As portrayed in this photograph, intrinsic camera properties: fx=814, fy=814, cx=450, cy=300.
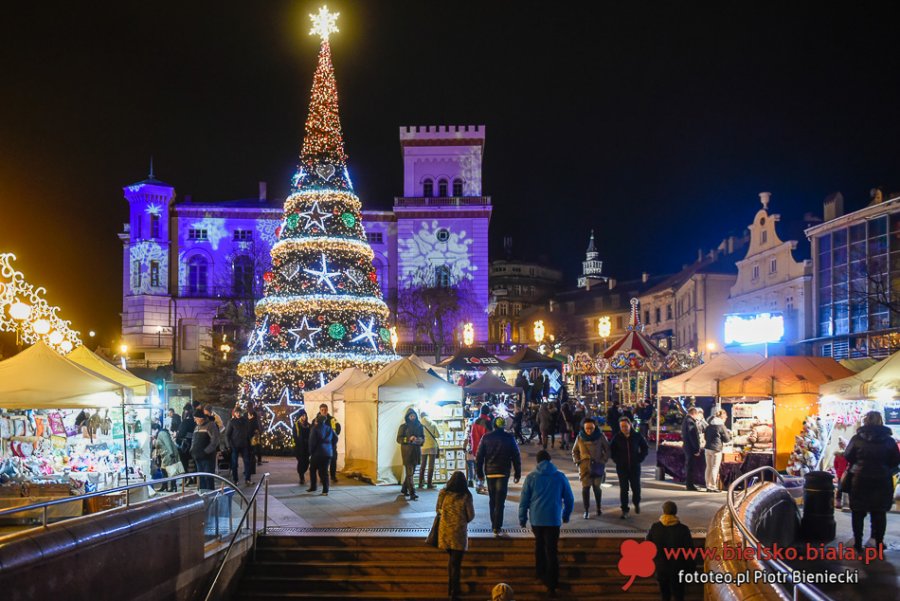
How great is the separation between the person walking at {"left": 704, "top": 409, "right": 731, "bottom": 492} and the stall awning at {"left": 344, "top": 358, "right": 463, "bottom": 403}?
5.08 metres

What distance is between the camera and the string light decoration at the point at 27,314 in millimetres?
17312

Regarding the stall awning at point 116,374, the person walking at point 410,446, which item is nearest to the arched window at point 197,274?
the stall awning at point 116,374

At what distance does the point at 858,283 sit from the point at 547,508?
3070 cm

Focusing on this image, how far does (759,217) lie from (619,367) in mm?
22588

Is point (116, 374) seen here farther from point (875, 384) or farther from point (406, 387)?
point (875, 384)

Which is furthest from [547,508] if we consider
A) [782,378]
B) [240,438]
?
[782,378]

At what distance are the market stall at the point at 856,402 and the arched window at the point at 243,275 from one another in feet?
141

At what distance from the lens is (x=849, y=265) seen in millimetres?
35969

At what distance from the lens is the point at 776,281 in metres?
42.8

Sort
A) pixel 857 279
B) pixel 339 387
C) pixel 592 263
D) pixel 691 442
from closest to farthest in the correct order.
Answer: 1. pixel 691 442
2. pixel 339 387
3. pixel 857 279
4. pixel 592 263

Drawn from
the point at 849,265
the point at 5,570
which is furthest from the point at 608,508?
the point at 849,265

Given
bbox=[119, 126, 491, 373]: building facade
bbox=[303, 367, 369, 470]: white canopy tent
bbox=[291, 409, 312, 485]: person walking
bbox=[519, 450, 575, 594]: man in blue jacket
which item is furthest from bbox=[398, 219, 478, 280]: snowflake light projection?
bbox=[519, 450, 575, 594]: man in blue jacket

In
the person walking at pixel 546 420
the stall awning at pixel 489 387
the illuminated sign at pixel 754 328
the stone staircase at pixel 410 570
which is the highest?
the illuminated sign at pixel 754 328

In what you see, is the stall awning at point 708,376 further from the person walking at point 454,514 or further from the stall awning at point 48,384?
the stall awning at point 48,384
